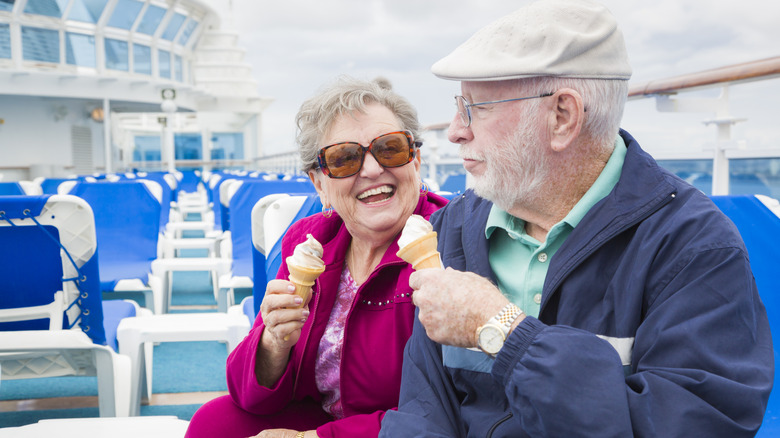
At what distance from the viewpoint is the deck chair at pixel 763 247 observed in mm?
1831

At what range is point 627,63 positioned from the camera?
1.27 meters

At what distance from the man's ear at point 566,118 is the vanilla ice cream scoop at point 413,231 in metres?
0.32

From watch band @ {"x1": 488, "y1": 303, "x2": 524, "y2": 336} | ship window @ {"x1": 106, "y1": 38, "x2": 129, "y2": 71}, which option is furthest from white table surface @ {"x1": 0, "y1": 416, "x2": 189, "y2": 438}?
ship window @ {"x1": 106, "y1": 38, "x2": 129, "y2": 71}

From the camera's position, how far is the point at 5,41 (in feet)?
59.9

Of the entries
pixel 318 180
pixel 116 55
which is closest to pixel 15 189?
pixel 318 180

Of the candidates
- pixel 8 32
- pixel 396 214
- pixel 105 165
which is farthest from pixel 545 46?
pixel 105 165

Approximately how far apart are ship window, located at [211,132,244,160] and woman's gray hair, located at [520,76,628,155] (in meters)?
37.2

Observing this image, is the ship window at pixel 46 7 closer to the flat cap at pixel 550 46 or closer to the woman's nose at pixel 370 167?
the woman's nose at pixel 370 167

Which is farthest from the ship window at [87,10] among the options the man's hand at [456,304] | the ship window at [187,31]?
the man's hand at [456,304]

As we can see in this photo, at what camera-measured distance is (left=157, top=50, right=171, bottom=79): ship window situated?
2408 cm

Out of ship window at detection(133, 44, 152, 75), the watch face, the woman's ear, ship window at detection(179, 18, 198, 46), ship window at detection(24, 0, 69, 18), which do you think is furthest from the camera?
ship window at detection(179, 18, 198, 46)

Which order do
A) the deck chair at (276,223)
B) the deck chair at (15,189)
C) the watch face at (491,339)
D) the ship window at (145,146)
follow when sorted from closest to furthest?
the watch face at (491,339) → the deck chair at (276,223) → the deck chair at (15,189) → the ship window at (145,146)

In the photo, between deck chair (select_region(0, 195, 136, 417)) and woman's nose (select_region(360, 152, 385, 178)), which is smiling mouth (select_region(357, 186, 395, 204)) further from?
deck chair (select_region(0, 195, 136, 417))

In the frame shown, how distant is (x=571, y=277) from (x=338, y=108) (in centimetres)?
93
